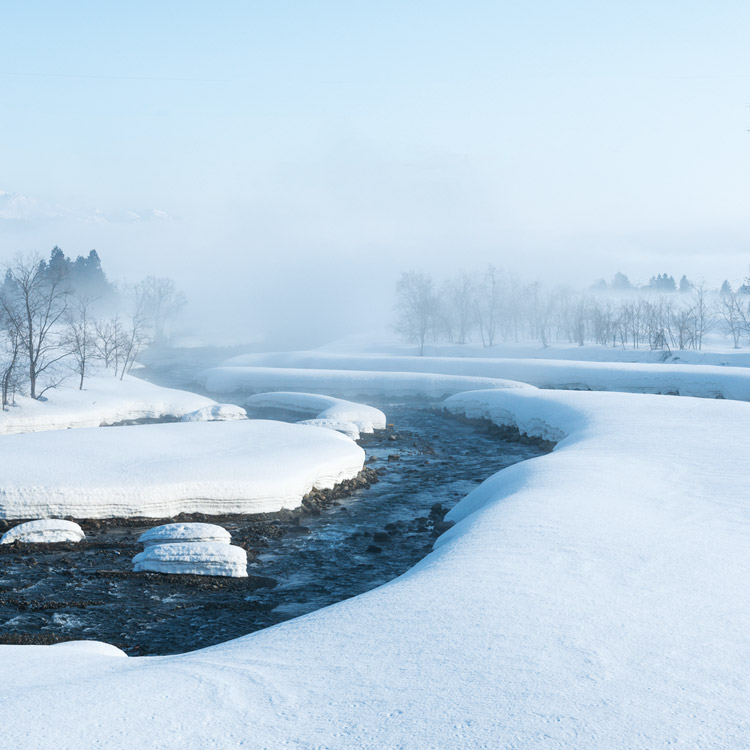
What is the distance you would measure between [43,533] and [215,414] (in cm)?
1830

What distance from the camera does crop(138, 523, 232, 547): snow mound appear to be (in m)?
13.6

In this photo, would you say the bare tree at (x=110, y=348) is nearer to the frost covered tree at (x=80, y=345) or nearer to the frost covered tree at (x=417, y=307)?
the frost covered tree at (x=80, y=345)

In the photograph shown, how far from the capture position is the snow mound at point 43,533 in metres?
14.3

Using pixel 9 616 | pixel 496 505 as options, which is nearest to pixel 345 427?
pixel 496 505

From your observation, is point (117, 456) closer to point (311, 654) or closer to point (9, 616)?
point (9, 616)

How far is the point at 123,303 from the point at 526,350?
95.5m

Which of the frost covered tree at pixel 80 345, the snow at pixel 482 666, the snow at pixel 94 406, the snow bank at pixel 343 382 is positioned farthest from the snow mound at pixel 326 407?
the snow at pixel 482 666

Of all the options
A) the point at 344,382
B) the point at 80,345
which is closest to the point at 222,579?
the point at 80,345

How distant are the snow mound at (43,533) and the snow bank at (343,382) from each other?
31754mm

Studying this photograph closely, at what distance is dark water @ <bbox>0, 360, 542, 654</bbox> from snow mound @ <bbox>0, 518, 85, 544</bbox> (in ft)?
0.81

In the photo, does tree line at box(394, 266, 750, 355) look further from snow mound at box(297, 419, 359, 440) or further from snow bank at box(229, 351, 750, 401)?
snow mound at box(297, 419, 359, 440)

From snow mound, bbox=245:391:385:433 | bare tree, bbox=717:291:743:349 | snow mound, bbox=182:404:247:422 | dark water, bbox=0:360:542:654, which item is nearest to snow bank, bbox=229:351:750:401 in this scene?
snow mound, bbox=245:391:385:433

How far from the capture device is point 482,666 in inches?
225

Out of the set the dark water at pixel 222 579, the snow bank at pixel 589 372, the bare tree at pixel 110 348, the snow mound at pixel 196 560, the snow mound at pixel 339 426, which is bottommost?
the dark water at pixel 222 579
